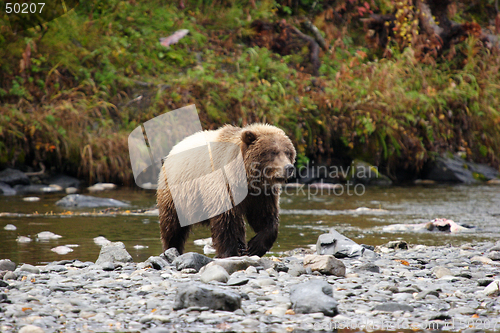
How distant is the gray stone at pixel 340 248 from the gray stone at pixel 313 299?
1805 mm

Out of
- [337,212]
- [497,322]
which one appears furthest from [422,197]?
[497,322]

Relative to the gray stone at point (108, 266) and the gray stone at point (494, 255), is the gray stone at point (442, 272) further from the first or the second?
the gray stone at point (108, 266)

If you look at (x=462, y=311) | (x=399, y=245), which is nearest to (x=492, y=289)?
(x=462, y=311)

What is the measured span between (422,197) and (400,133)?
3392mm

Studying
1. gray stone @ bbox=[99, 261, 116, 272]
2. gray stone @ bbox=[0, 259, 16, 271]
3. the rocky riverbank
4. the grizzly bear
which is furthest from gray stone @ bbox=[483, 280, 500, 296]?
gray stone @ bbox=[0, 259, 16, 271]

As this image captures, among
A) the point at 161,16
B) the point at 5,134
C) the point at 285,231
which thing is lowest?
the point at 285,231

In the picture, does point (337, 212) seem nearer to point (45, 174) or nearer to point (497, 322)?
point (497, 322)

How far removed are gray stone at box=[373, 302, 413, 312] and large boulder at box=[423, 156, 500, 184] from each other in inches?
432

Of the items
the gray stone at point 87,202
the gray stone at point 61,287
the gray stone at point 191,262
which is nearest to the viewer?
the gray stone at point 61,287

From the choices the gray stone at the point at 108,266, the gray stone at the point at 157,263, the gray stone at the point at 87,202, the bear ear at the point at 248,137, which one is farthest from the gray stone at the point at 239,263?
the gray stone at the point at 87,202

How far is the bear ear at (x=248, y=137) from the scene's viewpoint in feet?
17.2

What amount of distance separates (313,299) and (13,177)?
32.0 ft

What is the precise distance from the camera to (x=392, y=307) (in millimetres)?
3287

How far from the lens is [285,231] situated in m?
7.28
